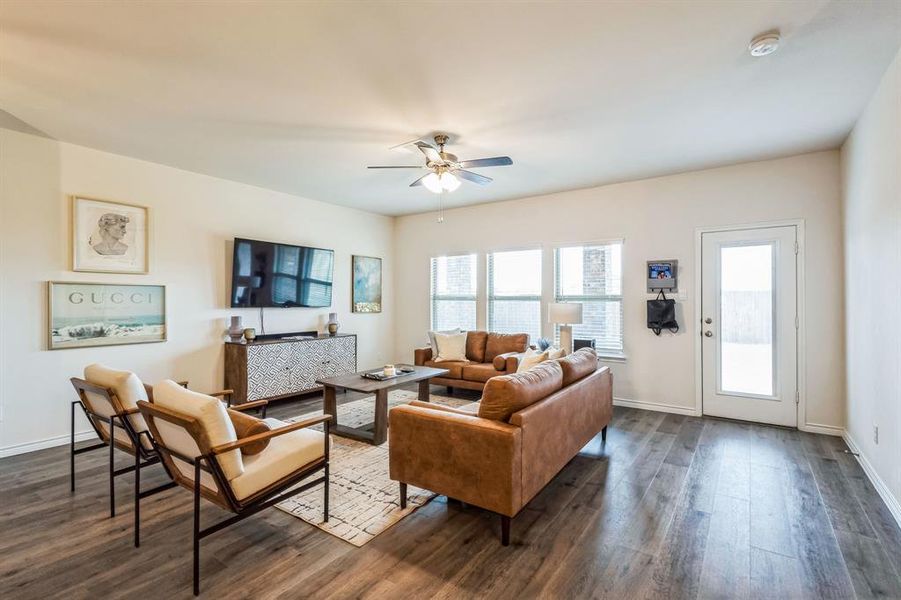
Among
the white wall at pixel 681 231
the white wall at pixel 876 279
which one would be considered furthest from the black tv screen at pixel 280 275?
the white wall at pixel 876 279

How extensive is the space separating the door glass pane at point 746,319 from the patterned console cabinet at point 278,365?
4910mm

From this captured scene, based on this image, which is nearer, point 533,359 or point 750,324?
point 533,359

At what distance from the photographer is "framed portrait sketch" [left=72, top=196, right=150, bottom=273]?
13.3ft

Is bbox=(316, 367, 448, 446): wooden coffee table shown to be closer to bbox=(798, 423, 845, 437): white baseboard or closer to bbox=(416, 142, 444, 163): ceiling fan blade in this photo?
bbox=(416, 142, 444, 163): ceiling fan blade

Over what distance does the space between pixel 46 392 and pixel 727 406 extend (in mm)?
6985

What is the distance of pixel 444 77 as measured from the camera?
280 cm

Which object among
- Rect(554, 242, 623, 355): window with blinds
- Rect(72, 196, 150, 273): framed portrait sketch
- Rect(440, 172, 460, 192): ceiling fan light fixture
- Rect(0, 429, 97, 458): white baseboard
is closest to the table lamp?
Rect(554, 242, 623, 355): window with blinds

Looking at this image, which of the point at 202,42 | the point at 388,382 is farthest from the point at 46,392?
the point at 202,42

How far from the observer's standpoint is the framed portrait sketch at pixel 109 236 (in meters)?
4.04

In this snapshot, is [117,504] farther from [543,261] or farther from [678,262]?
[678,262]

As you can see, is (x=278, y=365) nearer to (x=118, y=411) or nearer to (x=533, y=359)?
(x=118, y=411)

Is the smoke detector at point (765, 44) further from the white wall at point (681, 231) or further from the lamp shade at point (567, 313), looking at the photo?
the lamp shade at point (567, 313)

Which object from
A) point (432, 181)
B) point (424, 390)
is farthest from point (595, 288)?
point (432, 181)

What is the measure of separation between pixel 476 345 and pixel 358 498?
11.5 ft
